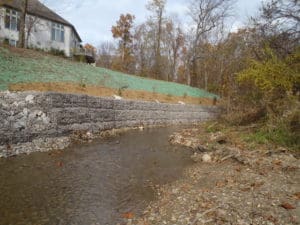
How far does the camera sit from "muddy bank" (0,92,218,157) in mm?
8156

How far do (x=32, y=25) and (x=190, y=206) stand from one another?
2425cm

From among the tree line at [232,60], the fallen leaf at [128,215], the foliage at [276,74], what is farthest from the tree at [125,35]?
the fallen leaf at [128,215]

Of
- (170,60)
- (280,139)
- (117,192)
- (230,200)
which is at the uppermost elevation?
(170,60)

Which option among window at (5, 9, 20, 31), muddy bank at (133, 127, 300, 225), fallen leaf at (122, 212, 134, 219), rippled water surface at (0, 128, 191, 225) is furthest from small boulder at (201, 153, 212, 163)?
window at (5, 9, 20, 31)

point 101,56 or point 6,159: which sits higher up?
point 101,56

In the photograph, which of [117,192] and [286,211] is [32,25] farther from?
[286,211]

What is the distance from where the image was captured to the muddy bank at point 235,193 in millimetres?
3957

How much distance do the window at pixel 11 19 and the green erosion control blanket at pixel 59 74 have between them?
10408 mm

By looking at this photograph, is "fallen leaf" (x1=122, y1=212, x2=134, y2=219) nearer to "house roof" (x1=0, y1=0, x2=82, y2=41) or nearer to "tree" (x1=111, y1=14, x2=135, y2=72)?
"house roof" (x1=0, y1=0, x2=82, y2=41)

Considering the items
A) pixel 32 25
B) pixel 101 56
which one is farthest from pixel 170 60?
pixel 32 25

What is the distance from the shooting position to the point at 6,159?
7.20 meters

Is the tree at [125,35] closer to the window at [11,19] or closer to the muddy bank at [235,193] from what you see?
the window at [11,19]

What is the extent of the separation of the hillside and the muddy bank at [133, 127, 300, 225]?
825cm

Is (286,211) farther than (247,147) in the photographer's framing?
No
